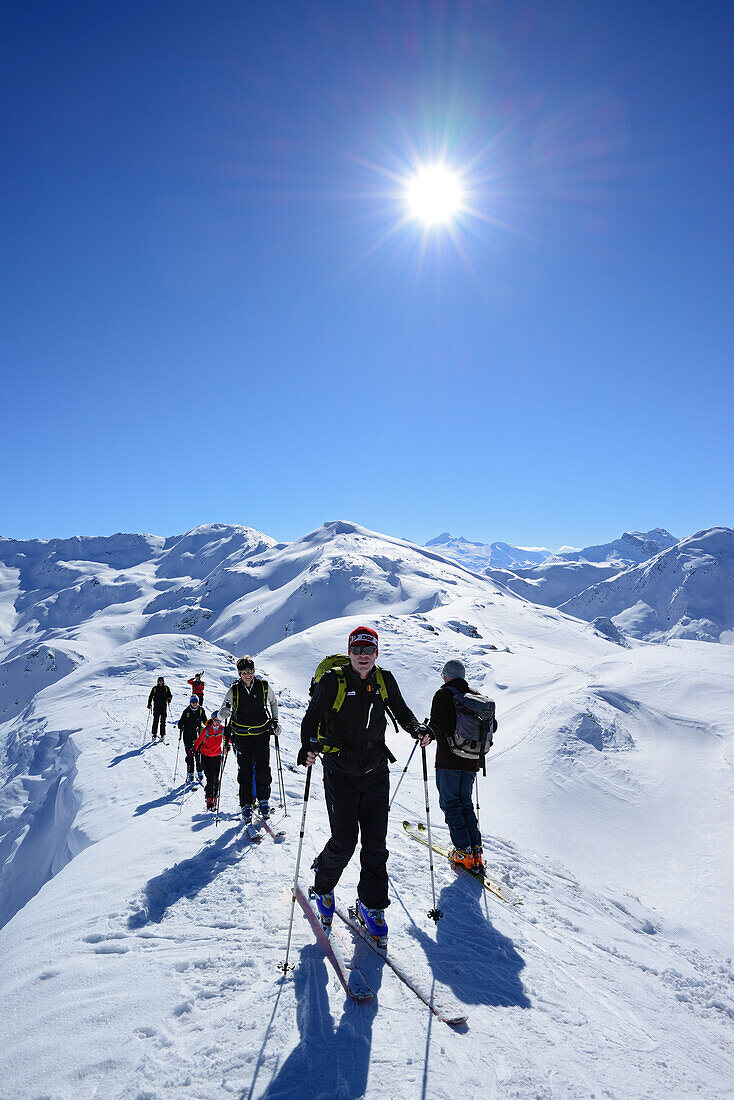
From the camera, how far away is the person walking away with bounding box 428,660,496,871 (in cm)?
738

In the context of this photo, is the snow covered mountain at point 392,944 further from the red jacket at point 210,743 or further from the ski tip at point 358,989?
the red jacket at point 210,743

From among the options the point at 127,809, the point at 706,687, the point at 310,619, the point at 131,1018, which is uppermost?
the point at 310,619

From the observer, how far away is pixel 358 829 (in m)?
5.54

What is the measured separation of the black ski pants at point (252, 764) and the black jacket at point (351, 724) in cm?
409

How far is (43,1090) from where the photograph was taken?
346cm

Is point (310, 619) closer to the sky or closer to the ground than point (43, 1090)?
closer to the sky

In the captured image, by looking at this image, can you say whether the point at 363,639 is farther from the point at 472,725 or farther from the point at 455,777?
the point at 455,777

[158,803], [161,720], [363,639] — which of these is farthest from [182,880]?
[161,720]

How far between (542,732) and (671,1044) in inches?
618

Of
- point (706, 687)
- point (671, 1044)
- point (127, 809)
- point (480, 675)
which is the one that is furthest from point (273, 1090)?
point (480, 675)

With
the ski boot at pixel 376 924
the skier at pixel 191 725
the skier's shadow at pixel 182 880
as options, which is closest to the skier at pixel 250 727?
the skier's shadow at pixel 182 880

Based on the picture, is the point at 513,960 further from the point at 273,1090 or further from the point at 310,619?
the point at 310,619

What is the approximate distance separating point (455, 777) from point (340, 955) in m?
2.99

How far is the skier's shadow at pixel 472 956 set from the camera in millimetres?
4863
